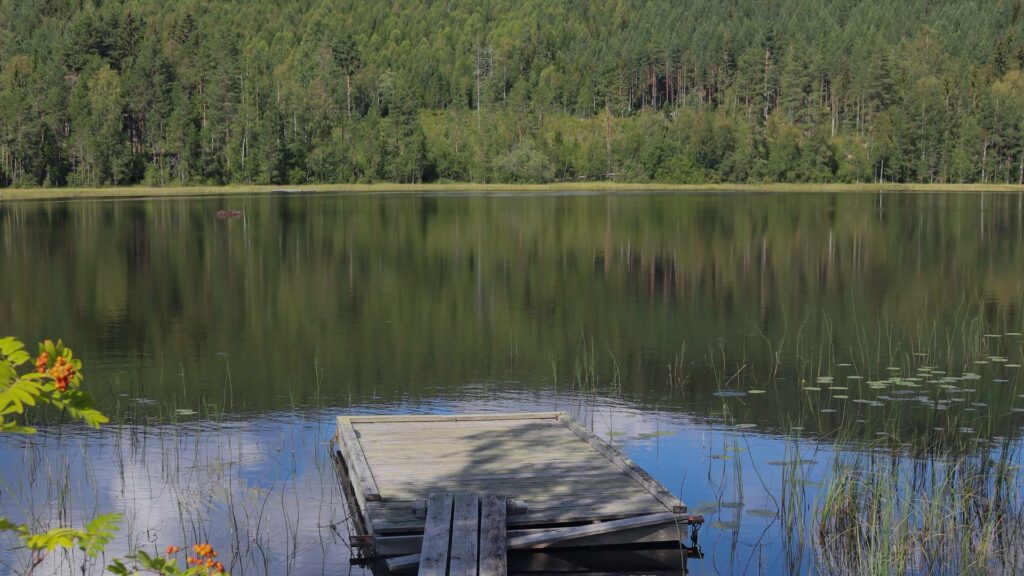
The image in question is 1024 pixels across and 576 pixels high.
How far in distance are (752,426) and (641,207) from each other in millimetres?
60627

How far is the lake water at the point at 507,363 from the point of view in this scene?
11.5 m

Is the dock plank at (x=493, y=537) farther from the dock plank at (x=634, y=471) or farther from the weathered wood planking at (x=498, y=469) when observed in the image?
the dock plank at (x=634, y=471)

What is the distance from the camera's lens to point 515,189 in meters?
119

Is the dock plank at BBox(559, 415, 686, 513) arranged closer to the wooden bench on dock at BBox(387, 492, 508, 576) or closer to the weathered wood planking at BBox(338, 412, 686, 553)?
the weathered wood planking at BBox(338, 412, 686, 553)

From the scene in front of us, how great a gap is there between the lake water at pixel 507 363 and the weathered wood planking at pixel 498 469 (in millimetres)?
583

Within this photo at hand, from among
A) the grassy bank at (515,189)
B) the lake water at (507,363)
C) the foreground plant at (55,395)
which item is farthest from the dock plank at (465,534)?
the grassy bank at (515,189)

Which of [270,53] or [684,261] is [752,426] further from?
[270,53]

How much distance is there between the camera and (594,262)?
121ft

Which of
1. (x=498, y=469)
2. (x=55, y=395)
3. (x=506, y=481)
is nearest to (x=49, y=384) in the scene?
(x=55, y=395)

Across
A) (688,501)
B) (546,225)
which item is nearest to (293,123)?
(546,225)

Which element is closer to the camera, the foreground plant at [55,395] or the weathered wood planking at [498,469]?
the foreground plant at [55,395]

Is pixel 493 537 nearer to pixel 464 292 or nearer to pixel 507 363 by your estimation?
pixel 507 363

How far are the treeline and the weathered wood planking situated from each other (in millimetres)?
108849

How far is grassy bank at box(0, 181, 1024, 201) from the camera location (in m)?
108
